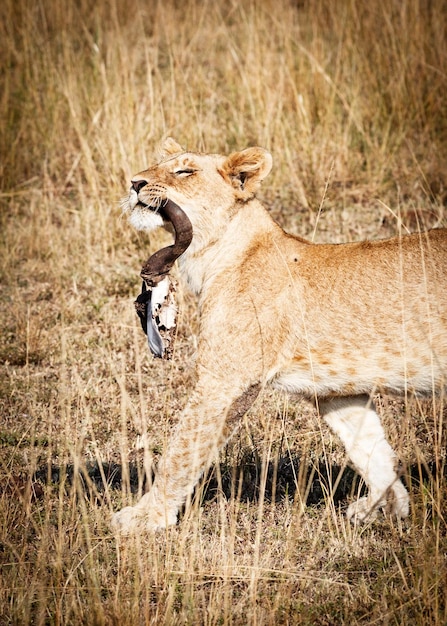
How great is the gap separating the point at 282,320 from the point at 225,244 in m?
0.52

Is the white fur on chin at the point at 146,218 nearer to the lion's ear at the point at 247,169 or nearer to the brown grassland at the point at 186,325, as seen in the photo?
the lion's ear at the point at 247,169

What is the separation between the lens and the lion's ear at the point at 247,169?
4.34 metres

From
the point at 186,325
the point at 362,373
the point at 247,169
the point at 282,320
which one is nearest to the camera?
the point at 362,373

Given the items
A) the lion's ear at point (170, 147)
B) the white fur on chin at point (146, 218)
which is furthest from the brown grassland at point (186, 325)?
the lion's ear at point (170, 147)

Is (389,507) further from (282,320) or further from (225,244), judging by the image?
(225,244)

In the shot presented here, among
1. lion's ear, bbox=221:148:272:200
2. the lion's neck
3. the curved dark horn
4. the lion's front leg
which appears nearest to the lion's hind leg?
the lion's front leg

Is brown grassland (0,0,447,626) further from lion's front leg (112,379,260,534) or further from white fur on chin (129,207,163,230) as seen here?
white fur on chin (129,207,163,230)

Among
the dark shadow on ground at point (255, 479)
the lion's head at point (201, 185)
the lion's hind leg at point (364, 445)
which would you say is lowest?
the dark shadow on ground at point (255, 479)

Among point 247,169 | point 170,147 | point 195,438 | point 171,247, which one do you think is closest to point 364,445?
point 195,438

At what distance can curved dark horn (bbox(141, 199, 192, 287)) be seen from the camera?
4.25m

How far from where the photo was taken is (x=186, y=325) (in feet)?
21.2

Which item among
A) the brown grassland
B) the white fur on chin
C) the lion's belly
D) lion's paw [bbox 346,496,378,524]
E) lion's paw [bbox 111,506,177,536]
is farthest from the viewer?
the white fur on chin

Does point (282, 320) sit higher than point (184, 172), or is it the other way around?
point (184, 172)

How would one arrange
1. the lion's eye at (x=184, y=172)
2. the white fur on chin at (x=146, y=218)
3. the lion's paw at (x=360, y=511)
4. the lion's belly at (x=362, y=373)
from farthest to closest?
the lion's eye at (x=184, y=172) < the white fur on chin at (x=146, y=218) < the lion's paw at (x=360, y=511) < the lion's belly at (x=362, y=373)
